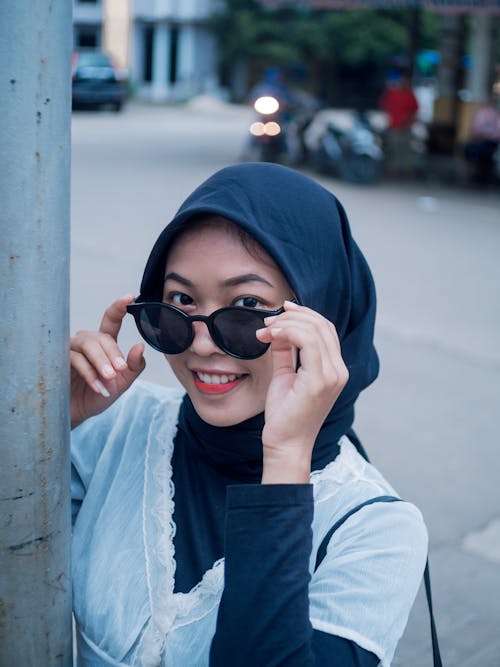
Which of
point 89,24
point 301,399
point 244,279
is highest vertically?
point 244,279

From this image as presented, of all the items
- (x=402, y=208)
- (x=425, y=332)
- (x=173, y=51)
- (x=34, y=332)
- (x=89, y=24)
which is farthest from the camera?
(x=173, y=51)

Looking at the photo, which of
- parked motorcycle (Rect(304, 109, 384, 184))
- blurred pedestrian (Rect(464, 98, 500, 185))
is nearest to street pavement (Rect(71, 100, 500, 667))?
parked motorcycle (Rect(304, 109, 384, 184))

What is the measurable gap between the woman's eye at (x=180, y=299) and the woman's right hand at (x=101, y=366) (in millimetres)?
94

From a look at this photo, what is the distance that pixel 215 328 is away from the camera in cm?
163

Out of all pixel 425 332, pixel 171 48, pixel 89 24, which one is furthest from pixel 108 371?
pixel 171 48

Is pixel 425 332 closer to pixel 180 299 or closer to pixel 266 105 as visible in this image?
pixel 180 299

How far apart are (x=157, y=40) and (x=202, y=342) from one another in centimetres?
3974

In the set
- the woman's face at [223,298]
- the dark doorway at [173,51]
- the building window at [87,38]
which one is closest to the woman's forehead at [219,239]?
the woman's face at [223,298]

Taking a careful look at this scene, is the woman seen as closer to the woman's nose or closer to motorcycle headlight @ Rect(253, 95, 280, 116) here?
the woman's nose

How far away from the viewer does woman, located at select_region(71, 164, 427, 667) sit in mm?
1406

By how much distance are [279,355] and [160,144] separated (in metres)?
18.0

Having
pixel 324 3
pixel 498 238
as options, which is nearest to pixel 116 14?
pixel 324 3

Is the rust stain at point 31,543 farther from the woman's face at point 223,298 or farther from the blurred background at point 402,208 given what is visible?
the blurred background at point 402,208

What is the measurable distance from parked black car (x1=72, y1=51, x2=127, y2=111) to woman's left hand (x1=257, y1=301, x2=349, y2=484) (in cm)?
2637
